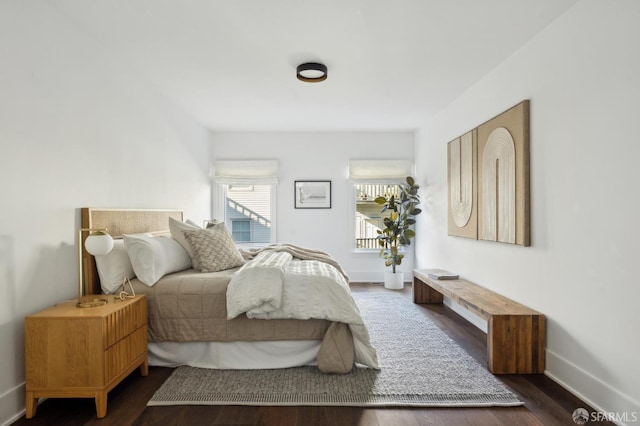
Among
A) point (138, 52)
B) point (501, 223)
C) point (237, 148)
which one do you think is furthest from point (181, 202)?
point (501, 223)

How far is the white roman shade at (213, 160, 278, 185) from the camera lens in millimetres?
5949

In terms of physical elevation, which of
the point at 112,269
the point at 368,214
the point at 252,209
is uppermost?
the point at 252,209

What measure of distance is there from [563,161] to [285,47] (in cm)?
219

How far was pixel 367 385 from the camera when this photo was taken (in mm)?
2445

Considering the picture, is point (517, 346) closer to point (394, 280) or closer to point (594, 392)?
point (594, 392)

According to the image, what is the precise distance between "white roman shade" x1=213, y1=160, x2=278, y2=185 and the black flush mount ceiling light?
8.52 ft

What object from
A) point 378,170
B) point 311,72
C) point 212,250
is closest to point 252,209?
point 378,170

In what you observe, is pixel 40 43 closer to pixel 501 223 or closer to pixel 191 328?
Answer: pixel 191 328

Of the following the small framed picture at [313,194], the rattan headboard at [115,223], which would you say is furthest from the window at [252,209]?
the rattan headboard at [115,223]

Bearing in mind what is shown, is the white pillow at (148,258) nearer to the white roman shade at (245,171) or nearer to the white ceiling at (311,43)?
the white ceiling at (311,43)

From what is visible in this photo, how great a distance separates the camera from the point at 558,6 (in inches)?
94.0

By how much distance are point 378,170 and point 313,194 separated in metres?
1.12

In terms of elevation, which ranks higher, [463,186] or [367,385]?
[463,186]

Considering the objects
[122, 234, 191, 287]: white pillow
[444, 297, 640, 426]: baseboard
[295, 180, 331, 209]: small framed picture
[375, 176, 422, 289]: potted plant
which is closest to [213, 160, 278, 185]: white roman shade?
[295, 180, 331, 209]: small framed picture
